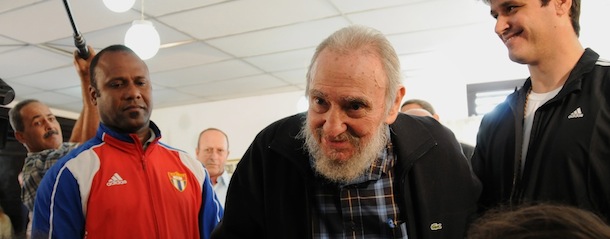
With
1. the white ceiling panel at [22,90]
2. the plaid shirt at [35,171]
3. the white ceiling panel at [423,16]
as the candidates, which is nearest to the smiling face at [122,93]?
the plaid shirt at [35,171]

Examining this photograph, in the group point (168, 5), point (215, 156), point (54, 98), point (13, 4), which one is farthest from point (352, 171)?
point (54, 98)

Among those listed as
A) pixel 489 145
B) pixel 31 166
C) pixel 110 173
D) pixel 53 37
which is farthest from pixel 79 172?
pixel 53 37

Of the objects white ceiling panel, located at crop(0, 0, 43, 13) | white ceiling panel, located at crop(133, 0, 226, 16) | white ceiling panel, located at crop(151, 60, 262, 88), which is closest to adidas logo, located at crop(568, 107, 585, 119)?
white ceiling panel, located at crop(133, 0, 226, 16)

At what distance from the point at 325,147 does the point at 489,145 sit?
1.61ft

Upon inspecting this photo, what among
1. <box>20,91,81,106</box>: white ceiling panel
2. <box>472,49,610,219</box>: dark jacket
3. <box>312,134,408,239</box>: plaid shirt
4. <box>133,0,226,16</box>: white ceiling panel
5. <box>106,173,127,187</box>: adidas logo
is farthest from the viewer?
<box>20,91,81,106</box>: white ceiling panel

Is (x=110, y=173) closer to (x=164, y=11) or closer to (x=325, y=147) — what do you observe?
(x=325, y=147)

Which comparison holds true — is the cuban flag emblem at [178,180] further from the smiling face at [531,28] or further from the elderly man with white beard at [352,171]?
the smiling face at [531,28]

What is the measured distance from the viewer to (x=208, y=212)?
162 centimetres

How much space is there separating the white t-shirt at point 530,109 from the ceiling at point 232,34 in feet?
7.56

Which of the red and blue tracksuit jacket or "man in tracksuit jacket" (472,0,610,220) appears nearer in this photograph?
"man in tracksuit jacket" (472,0,610,220)

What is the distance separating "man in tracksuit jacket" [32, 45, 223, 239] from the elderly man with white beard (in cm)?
31

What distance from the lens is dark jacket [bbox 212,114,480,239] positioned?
118 cm

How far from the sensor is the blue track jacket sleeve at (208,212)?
1.59m

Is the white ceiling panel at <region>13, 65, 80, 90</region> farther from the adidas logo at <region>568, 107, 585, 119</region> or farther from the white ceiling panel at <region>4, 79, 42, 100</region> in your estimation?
the adidas logo at <region>568, 107, 585, 119</region>
